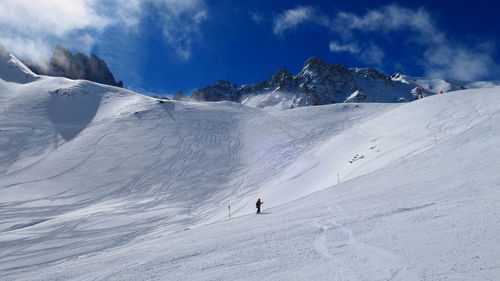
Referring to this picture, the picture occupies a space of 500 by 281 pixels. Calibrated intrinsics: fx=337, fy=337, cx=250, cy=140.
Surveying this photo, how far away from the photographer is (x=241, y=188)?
1150 inches

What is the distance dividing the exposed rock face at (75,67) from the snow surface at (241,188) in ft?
233

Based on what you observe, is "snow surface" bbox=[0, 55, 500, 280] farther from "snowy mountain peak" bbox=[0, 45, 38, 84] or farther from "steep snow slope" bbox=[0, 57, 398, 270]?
"snowy mountain peak" bbox=[0, 45, 38, 84]

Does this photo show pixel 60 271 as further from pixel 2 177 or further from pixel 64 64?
pixel 64 64

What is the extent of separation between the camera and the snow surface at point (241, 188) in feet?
26.9

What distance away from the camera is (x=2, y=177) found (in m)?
29.4

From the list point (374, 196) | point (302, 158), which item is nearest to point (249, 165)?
point (302, 158)

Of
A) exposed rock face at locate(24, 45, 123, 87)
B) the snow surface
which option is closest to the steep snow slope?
the snow surface

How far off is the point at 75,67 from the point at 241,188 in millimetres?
129450

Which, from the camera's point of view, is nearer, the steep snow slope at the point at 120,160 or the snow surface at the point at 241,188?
the snow surface at the point at 241,188

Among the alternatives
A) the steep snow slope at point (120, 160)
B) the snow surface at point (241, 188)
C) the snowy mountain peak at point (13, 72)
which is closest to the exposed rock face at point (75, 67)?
the snowy mountain peak at point (13, 72)

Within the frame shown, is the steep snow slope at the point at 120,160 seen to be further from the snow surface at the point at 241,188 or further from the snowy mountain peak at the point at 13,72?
the snowy mountain peak at the point at 13,72

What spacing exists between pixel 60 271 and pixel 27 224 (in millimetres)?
13294

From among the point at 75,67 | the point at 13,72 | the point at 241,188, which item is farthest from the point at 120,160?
the point at 75,67

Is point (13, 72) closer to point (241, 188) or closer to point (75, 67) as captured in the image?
point (241, 188)
